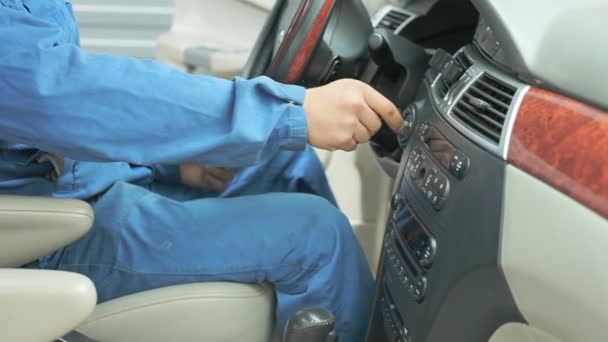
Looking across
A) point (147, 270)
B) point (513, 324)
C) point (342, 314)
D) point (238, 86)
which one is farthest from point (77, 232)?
point (513, 324)

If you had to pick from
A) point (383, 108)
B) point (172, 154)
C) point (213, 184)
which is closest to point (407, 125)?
point (383, 108)

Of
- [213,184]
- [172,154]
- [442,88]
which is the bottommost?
[213,184]

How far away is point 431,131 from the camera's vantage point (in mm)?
688

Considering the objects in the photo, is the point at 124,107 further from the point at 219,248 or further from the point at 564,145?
the point at 564,145

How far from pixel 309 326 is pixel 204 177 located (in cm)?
36

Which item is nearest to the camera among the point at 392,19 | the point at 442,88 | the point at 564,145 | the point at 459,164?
the point at 564,145

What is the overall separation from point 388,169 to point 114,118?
18.0 inches

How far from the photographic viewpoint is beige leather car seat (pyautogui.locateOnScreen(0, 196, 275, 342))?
604 mm

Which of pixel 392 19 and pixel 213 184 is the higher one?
pixel 392 19

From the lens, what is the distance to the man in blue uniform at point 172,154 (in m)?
0.67

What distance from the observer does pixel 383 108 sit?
776 mm

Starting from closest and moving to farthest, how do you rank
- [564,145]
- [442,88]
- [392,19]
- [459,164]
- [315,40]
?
[564,145] → [459,164] → [442,88] → [315,40] → [392,19]

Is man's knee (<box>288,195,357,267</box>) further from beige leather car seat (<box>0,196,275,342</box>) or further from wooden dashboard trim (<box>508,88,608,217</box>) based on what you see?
wooden dashboard trim (<box>508,88,608,217</box>)

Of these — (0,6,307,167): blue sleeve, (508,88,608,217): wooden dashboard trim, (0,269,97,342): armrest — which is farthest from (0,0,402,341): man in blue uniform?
(508,88,608,217): wooden dashboard trim
